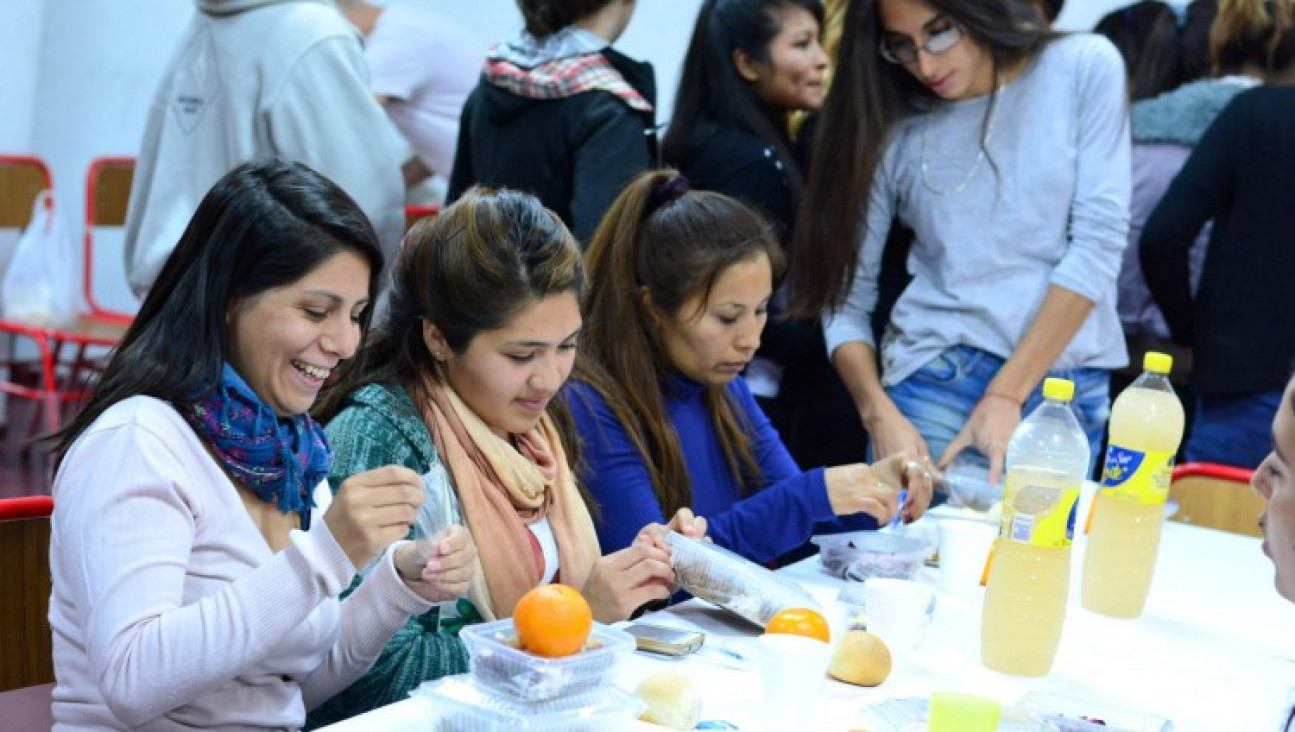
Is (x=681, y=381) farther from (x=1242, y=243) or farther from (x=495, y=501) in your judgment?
(x=1242, y=243)

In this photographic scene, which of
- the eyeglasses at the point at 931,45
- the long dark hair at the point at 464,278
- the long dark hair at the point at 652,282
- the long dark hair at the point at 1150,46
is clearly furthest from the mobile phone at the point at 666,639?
the long dark hair at the point at 1150,46

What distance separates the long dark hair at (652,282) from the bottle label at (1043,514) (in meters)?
0.74

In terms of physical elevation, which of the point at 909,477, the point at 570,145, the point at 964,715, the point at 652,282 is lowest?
the point at 909,477

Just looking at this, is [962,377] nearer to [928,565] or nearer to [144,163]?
[928,565]

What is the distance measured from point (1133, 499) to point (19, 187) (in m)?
4.15

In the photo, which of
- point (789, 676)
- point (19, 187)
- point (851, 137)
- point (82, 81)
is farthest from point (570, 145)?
point (82, 81)

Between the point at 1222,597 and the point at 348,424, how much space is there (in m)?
1.38

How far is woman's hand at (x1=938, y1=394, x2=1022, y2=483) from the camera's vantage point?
2689 mm

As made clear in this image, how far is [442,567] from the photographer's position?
1568 millimetres

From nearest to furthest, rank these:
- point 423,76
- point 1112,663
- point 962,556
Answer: point 1112,663 < point 962,556 < point 423,76

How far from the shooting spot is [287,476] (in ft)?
5.49

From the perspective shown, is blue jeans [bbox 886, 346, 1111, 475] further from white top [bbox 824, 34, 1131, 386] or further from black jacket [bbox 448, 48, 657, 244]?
black jacket [bbox 448, 48, 657, 244]

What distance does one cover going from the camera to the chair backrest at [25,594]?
178cm

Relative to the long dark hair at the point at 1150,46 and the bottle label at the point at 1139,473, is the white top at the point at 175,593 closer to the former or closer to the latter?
the bottle label at the point at 1139,473
